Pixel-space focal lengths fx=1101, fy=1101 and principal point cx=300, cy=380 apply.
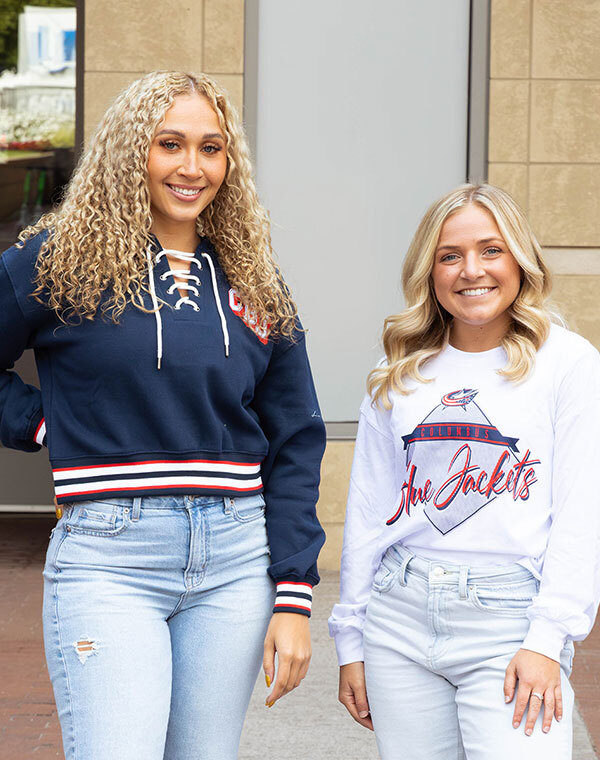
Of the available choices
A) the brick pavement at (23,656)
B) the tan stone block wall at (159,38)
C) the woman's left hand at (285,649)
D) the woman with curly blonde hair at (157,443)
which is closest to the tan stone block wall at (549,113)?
the tan stone block wall at (159,38)

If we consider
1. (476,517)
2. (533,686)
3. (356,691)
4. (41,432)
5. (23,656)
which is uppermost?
(41,432)

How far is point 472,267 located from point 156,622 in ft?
3.25

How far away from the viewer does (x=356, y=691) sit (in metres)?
2.40

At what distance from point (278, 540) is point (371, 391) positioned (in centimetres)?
43

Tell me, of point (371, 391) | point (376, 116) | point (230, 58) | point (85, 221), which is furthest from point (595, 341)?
point (85, 221)

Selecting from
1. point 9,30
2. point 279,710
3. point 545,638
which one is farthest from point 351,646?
point 9,30

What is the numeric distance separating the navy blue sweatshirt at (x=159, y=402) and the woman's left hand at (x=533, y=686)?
0.45 metres

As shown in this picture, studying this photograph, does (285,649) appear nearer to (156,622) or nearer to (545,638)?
(156,622)

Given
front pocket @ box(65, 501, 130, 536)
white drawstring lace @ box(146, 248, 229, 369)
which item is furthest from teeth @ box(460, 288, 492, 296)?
front pocket @ box(65, 501, 130, 536)

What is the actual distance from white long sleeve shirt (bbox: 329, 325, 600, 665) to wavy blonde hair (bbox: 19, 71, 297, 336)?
0.40m

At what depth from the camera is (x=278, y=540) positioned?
2305 mm

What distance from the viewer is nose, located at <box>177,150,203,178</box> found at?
227 centimetres

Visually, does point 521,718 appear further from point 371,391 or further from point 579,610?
point 371,391

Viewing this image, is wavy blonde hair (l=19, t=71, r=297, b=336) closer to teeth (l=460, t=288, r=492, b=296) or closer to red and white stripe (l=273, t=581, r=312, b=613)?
teeth (l=460, t=288, r=492, b=296)
